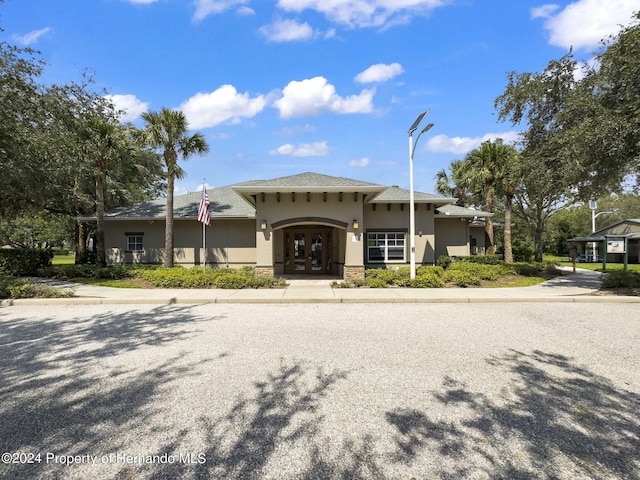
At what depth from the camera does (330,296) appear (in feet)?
34.8

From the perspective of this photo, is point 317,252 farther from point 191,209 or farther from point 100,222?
point 100,222

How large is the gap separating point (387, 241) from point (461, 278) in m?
5.13

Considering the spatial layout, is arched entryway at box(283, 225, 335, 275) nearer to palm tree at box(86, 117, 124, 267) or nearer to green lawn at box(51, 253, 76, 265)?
palm tree at box(86, 117, 124, 267)

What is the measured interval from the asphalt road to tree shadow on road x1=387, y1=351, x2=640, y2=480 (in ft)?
0.05

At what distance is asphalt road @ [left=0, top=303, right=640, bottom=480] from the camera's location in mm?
2678

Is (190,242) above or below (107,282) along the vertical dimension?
above

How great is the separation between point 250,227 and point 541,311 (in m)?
14.4

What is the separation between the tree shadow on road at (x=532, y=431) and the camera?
2623 millimetres

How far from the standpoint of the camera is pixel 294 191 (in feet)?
45.8

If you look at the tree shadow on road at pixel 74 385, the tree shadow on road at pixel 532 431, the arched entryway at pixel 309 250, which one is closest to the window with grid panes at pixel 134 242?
the arched entryway at pixel 309 250

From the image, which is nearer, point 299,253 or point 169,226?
point 169,226

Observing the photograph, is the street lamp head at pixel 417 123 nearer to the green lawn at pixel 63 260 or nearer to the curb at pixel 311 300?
the curb at pixel 311 300

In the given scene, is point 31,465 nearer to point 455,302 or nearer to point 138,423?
point 138,423

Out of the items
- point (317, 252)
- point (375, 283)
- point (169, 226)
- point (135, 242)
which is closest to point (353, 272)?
point (375, 283)
